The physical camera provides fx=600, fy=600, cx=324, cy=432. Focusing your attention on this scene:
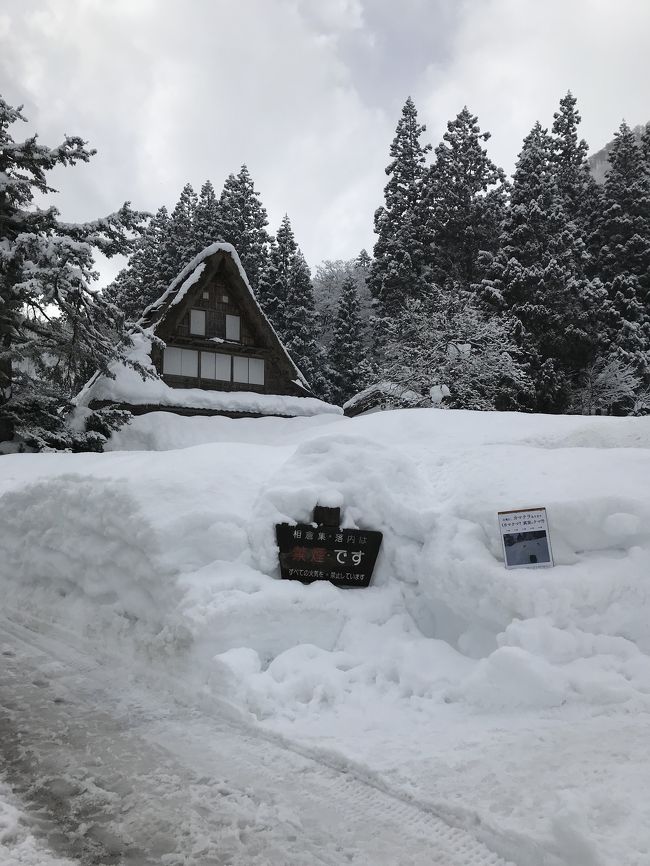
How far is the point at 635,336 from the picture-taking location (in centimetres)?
2559

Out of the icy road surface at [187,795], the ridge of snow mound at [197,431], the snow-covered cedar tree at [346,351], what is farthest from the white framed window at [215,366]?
the icy road surface at [187,795]

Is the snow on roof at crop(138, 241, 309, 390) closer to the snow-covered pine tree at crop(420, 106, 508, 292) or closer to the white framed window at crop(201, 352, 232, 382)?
the white framed window at crop(201, 352, 232, 382)

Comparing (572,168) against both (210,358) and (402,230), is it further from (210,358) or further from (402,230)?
(210,358)

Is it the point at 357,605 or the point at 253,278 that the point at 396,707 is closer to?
the point at 357,605

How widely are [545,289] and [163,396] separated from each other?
1552 cm

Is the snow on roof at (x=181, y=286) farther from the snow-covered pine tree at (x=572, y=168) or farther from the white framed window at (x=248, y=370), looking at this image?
the snow-covered pine tree at (x=572, y=168)

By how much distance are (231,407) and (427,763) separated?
17.2 metres

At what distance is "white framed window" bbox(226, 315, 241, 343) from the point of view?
2134 centimetres

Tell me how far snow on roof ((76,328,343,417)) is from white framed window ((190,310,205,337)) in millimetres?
1752

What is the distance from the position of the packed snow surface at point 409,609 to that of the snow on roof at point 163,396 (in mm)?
10690

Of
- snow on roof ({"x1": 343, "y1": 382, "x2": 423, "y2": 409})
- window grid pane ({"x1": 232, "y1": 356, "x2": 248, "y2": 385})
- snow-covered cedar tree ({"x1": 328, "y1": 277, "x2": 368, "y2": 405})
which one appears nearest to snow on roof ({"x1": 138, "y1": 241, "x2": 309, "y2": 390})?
window grid pane ({"x1": 232, "y1": 356, "x2": 248, "y2": 385})

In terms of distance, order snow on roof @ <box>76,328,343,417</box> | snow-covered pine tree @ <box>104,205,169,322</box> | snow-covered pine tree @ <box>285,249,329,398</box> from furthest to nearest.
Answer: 1. snow-covered pine tree @ <box>104,205,169,322</box>
2. snow-covered pine tree @ <box>285,249,329,398</box>
3. snow on roof @ <box>76,328,343,417</box>

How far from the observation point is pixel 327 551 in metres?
5.87

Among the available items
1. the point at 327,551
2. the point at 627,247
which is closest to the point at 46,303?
the point at 327,551
